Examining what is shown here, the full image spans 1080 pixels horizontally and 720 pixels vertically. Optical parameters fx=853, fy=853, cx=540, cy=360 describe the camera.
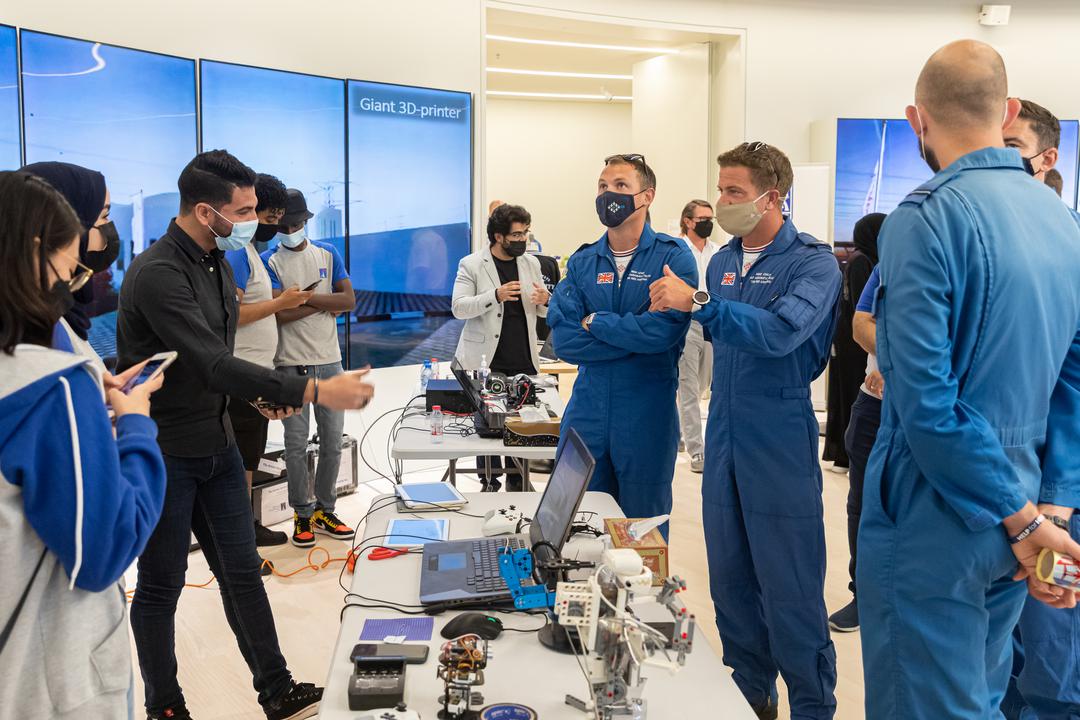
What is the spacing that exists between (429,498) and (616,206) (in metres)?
1.23

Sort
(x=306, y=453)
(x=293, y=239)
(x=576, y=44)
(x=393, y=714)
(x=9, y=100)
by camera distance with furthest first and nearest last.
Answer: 1. (x=576, y=44)
2. (x=306, y=453)
3. (x=293, y=239)
4. (x=9, y=100)
5. (x=393, y=714)

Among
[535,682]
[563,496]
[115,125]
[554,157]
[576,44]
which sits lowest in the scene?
[535,682]

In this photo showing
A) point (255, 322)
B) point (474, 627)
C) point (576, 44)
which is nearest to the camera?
point (474, 627)

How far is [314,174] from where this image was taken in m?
5.42

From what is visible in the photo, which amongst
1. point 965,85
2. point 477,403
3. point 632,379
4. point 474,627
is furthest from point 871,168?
point 474,627

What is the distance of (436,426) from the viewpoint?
11.5ft

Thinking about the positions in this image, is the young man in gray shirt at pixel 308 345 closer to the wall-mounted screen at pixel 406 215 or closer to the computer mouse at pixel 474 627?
the wall-mounted screen at pixel 406 215

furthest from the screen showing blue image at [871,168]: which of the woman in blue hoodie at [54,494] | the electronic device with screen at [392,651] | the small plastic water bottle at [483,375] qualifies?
the woman in blue hoodie at [54,494]

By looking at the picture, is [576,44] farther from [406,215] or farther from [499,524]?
[499,524]

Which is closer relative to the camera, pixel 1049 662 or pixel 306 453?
pixel 1049 662

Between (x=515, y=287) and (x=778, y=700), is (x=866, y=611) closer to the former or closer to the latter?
(x=778, y=700)

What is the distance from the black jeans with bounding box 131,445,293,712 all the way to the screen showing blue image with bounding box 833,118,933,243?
6456 millimetres

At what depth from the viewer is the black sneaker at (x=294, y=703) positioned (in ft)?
8.77

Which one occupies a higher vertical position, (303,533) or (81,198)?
(81,198)
